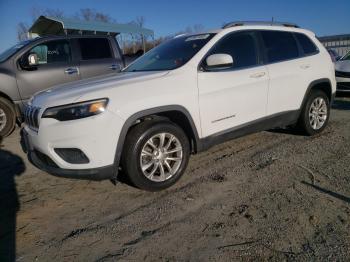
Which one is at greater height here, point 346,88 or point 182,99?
point 182,99

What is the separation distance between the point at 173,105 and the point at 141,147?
57 cm

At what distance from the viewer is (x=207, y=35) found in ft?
14.6

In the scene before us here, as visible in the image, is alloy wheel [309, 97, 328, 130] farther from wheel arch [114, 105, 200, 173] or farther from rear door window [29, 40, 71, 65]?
rear door window [29, 40, 71, 65]

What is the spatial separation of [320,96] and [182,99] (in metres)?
2.90

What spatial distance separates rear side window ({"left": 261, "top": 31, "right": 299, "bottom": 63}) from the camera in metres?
4.88

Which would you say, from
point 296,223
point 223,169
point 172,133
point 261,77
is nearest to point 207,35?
point 261,77

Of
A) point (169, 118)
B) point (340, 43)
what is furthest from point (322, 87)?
point (340, 43)

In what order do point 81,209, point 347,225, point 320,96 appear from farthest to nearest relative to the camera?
1. point 320,96
2. point 81,209
3. point 347,225

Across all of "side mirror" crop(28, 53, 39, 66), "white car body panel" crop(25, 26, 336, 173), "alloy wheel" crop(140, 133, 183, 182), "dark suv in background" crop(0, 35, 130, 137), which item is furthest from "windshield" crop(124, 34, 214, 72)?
"side mirror" crop(28, 53, 39, 66)

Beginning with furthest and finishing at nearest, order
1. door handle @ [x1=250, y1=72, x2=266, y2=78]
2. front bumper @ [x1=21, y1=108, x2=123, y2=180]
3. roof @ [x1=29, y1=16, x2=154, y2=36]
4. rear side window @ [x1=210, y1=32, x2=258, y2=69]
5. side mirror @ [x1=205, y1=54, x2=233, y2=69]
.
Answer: roof @ [x1=29, y1=16, x2=154, y2=36], door handle @ [x1=250, y1=72, x2=266, y2=78], rear side window @ [x1=210, y1=32, x2=258, y2=69], side mirror @ [x1=205, y1=54, x2=233, y2=69], front bumper @ [x1=21, y1=108, x2=123, y2=180]

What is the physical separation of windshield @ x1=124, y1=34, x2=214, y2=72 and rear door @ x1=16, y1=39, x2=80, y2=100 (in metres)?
2.73

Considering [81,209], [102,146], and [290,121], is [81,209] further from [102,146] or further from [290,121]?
[290,121]

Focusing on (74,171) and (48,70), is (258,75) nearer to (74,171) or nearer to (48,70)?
(74,171)

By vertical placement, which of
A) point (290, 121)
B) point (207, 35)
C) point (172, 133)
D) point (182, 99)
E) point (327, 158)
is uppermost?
point (207, 35)
